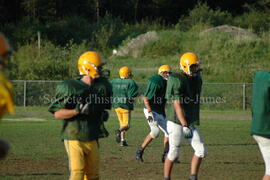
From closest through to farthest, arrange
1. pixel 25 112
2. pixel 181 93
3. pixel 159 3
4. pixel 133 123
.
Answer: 1. pixel 181 93
2. pixel 133 123
3. pixel 25 112
4. pixel 159 3

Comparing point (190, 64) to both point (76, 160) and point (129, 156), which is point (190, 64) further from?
point (129, 156)

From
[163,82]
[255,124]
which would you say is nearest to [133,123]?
[163,82]

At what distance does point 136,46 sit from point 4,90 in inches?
1426

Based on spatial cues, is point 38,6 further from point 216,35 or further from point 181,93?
point 181,93

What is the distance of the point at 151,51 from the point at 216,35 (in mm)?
4728

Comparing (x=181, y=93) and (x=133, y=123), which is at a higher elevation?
(x=181, y=93)

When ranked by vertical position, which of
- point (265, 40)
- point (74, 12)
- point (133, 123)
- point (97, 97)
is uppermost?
point (74, 12)

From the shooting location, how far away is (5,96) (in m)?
3.86

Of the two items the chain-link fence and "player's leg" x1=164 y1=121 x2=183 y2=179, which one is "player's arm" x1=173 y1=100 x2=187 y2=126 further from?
the chain-link fence

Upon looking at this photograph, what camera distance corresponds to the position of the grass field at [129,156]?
10.1 meters

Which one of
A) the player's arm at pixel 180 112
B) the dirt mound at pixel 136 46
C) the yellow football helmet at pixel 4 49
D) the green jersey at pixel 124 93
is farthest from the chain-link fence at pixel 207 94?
the yellow football helmet at pixel 4 49

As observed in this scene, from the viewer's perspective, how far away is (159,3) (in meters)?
54.3

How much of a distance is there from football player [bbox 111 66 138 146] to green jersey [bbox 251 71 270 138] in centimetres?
738

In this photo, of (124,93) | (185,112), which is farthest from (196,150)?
(124,93)
